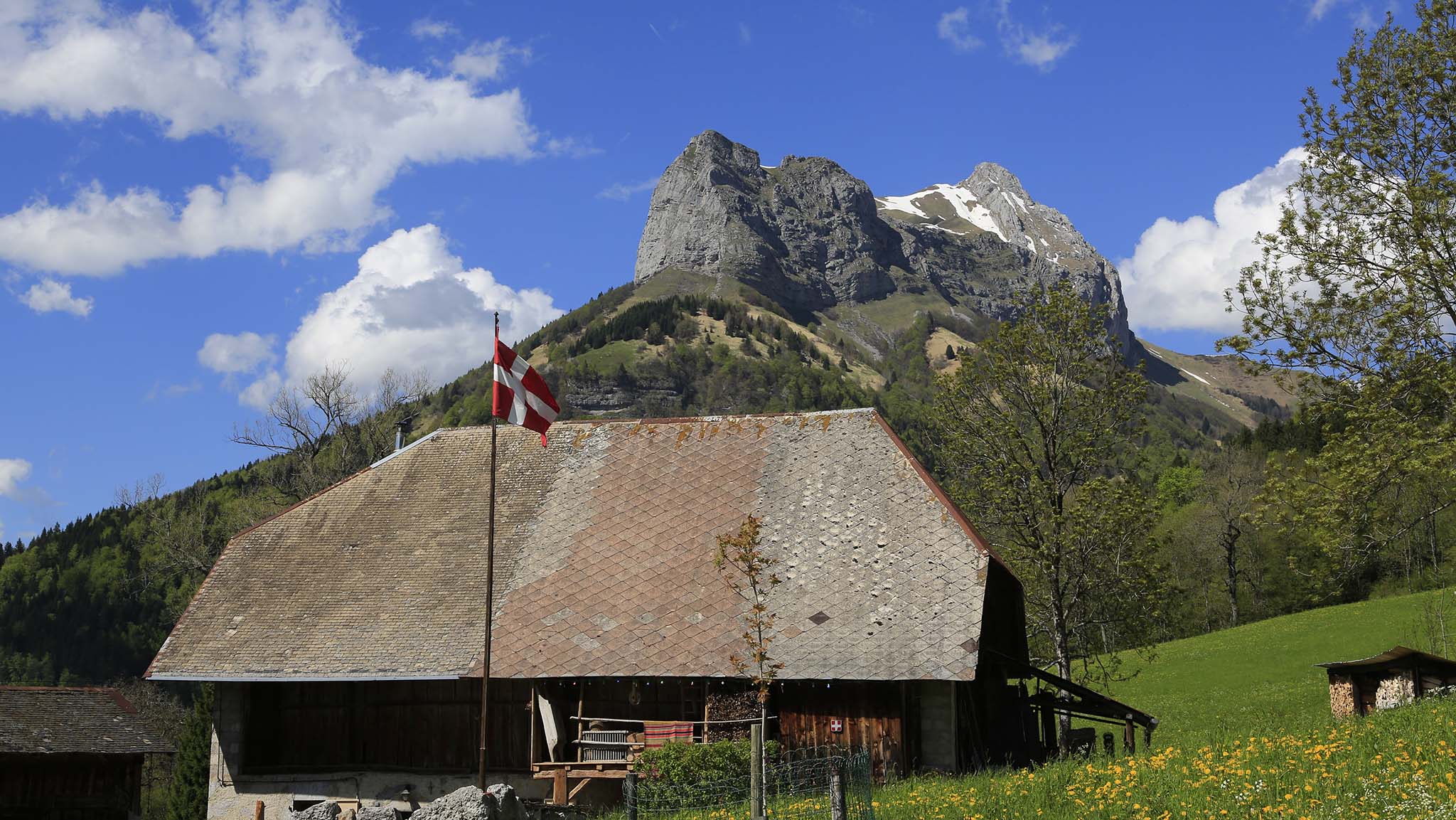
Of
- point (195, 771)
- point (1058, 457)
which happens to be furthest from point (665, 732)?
point (195, 771)

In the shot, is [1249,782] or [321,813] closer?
[1249,782]

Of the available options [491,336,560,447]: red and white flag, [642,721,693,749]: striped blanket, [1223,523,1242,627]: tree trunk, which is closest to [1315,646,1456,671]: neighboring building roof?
[642,721,693,749]: striped blanket

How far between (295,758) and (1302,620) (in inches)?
1942

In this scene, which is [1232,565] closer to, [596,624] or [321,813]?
→ [596,624]

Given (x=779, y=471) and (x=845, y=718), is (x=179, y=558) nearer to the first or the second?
(x=779, y=471)

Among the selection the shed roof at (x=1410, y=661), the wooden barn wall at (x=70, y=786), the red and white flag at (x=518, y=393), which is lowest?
the wooden barn wall at (x=70, y=786)

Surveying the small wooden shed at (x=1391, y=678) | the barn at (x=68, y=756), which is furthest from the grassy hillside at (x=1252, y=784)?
the barn at (x=68, y=756)

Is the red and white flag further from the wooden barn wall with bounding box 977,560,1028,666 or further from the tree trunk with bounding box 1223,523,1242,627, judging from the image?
the tree trunk with bounding box 1223,523,1242,627

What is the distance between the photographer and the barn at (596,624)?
842 inches

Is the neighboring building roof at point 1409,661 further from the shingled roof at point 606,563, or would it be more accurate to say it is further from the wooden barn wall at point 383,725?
the wooden barn wall at point 383,725

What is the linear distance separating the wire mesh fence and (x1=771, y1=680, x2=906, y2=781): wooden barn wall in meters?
0.32

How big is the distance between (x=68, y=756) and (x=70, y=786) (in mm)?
1007

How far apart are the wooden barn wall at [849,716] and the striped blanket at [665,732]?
168 centimetres

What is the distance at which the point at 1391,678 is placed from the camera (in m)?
25.0
